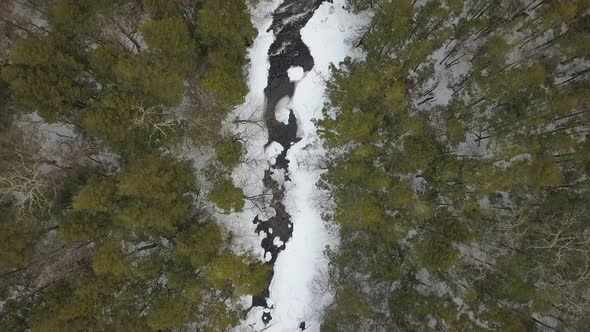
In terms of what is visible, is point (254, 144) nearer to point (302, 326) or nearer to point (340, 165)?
point (340, 165)

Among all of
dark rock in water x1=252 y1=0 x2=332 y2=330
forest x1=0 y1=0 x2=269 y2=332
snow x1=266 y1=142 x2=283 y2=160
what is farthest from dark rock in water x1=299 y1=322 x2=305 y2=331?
snow x1=266 y1=142 x2=283 y2=160

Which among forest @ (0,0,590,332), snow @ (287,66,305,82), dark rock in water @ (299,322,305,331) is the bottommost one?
dark rock in water @ (299,322,305,331)

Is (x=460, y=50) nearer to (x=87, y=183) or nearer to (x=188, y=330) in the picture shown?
(x=87, y=183)

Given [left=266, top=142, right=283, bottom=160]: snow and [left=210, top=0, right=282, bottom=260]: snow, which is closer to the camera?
[left=210, top=0, right=282, bottom=260]: snow

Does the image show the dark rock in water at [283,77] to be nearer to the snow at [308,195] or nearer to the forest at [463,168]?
the snow at [308,195]

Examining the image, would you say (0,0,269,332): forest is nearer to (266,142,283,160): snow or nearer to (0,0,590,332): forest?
(0,0,590,332): forest

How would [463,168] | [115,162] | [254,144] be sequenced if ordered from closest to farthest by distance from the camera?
[463,168] → [115,162] → [254,144]

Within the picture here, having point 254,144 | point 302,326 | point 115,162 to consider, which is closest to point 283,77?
point 254,144
